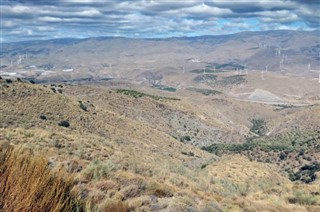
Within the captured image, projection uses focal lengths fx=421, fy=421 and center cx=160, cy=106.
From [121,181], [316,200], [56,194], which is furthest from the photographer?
[316,200]

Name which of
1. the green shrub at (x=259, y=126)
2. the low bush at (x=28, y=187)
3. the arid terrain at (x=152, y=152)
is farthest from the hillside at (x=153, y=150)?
the low bush at (x=28, y=187)

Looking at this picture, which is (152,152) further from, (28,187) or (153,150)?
(28,187)

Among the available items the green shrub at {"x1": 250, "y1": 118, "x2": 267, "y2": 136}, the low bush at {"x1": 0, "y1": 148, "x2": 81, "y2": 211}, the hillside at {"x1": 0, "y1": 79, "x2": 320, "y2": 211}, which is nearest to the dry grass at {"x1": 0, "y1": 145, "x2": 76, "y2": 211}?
the low bush at {"x1": 0, "y1": 148, "x2": 81, "y2": 211}

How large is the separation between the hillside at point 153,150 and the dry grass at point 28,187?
1.94 metres

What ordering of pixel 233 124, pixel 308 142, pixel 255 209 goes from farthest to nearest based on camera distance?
pixel 233 124
pixel 308 142
pixel 255 209

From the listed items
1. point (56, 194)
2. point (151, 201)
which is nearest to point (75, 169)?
point (151, 201)

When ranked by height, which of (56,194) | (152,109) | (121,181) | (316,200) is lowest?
(152,109)

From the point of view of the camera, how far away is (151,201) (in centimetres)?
1363

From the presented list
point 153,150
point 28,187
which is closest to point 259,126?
point 153,150

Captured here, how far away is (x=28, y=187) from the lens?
24.9 ft

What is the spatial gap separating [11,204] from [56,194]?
129 cm

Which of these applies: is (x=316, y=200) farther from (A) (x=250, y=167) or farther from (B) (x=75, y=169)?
(A) (x=250, y=167)

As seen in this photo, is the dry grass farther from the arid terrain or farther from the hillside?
the hillside

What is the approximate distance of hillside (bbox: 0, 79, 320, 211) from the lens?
15922 mm
